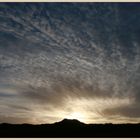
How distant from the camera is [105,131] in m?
5.32

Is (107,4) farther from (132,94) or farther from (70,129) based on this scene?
(70,129)

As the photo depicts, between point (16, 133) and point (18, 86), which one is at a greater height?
point (18, 86)

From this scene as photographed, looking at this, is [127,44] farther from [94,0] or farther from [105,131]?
[105,131]

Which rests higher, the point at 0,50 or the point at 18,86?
the point at 0,50

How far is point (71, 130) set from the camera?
17.7 feet

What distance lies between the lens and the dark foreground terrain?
5.33m

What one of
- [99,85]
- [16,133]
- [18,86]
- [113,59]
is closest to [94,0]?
[113,59]

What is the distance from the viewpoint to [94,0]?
551cm

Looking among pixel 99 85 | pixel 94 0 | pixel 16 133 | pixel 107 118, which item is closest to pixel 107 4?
pixel 94 0

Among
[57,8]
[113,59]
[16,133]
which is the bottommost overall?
[16,133]

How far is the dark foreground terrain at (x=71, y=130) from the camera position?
5.33 meters

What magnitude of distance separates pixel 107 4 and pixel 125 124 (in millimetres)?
1755

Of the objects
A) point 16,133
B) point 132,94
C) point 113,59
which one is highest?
point 113,59

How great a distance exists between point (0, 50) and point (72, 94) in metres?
1.23
